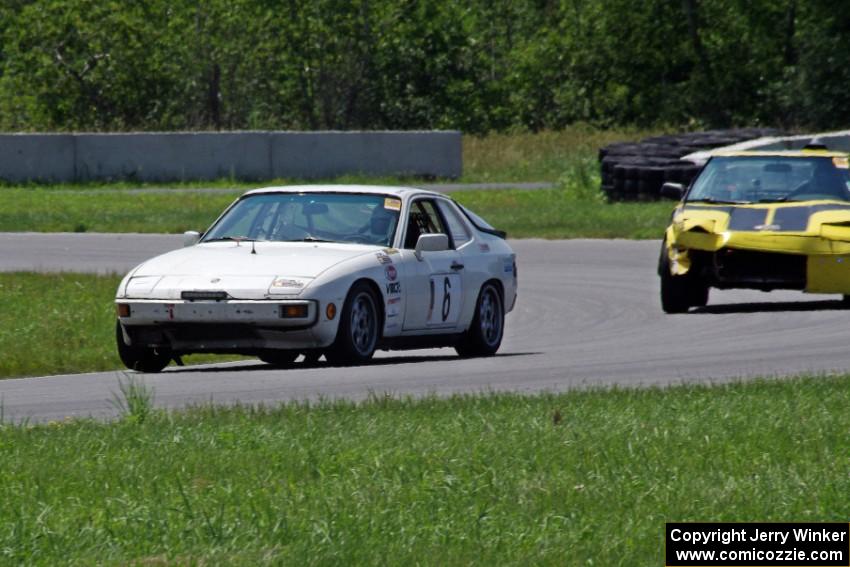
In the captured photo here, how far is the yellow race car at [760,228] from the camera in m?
16.1

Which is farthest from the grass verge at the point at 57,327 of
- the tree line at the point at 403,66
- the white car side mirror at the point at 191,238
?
the tree line at the point at 403,66

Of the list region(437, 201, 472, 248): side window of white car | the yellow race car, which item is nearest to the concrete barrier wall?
the yellow race car

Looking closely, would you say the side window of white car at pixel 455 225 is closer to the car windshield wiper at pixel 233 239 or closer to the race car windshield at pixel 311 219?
the race car windshield at pixel 311 219

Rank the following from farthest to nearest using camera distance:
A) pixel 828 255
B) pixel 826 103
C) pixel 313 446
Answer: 1. pixel 826 103
2. pixel 828 255
3. pixel 313 446

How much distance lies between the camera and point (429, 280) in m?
13.5

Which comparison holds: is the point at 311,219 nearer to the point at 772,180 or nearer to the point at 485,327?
the point at 485,327

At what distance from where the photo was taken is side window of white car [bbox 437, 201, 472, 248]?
1431 cm

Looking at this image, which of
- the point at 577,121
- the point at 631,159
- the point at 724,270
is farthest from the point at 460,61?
the point at 724,270

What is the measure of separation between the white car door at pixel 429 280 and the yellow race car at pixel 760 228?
10.9ft

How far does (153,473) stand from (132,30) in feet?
161

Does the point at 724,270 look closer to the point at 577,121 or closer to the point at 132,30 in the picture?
the point at 132,30

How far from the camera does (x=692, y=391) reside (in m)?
10.4

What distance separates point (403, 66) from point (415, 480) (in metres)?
55.4

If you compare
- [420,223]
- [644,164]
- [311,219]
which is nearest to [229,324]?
[311,219]
